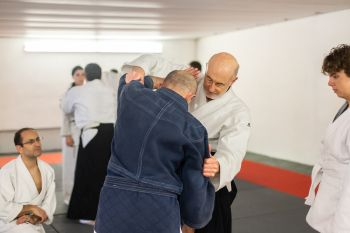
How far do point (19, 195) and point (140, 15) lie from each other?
372 cm

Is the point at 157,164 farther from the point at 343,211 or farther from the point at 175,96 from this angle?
the point at 343,211

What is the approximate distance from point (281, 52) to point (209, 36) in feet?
7.85

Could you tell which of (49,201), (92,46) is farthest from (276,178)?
(92,46)

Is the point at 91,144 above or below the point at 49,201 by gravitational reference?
above

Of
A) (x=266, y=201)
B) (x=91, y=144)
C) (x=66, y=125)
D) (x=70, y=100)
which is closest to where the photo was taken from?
(x=91, y=144)

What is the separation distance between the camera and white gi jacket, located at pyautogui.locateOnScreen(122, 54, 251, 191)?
2115 millimetres

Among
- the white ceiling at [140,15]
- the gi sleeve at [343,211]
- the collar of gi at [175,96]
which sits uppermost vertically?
the white ceiling at [140,15]

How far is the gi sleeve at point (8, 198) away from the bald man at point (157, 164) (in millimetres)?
1396

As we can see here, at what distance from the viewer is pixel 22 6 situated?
5.32m

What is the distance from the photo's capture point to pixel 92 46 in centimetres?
908

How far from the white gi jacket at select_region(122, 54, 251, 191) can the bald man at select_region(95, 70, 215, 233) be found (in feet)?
0.70

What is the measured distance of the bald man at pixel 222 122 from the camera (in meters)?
2.13

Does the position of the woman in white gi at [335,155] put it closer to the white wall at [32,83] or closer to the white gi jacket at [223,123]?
the white gi jacket at [223,123]

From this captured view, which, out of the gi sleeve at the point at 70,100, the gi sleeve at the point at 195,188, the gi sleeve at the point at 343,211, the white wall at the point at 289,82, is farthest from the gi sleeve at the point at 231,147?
the white wall at the point at 289,82
